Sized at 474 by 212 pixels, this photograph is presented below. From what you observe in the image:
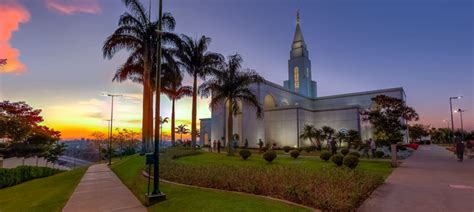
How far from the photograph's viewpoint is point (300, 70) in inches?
3108

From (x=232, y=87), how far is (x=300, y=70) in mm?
57926

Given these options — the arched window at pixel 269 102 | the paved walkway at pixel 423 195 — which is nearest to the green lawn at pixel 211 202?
the paved walkway at pixel 423 195

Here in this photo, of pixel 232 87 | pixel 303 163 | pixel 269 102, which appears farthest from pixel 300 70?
pixel 303 163

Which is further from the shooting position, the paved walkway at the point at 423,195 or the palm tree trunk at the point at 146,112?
the palm tree trunk at the point at 146,112

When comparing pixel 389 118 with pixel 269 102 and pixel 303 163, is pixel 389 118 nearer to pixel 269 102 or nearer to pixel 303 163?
pixel 303 163

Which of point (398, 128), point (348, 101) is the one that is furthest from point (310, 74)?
point (398, 128)

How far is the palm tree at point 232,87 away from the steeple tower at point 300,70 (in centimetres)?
5373

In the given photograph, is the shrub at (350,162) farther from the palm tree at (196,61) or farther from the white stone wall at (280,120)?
the white stone wall at (280,120)

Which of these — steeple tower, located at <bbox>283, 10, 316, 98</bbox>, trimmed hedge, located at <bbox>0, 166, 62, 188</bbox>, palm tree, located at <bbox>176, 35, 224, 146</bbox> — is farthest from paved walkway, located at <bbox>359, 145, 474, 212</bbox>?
steeple tower, located at <bbox>283, 10, 316, 98</bbox>

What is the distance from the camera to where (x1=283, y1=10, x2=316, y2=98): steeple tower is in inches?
3054

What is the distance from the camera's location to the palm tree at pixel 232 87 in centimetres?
2480

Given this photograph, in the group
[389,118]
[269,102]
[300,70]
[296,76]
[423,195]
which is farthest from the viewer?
[296,76]

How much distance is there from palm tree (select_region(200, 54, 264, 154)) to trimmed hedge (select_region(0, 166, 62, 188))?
17.8 m

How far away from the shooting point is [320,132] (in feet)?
126
